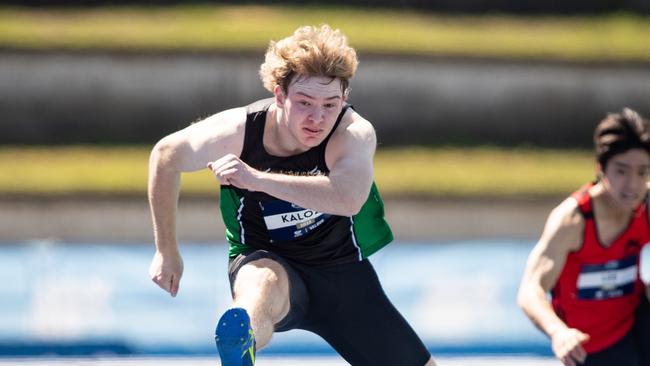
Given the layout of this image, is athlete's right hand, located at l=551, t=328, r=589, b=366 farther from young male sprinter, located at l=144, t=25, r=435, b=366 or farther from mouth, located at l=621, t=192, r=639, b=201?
mouth, located at l=621, t=192, r=639, b=201

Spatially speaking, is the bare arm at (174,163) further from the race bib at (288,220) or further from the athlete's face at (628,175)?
the athlete's face at (628,175)

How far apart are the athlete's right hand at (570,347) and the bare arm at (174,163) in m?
1.46

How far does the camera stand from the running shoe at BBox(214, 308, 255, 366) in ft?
11.8

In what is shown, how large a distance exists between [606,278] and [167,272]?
1.96m

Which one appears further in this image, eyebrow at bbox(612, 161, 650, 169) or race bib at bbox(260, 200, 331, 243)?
eyebrow at bbox(612, 161, 650, 169)

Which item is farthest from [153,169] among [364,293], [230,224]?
[364,293]

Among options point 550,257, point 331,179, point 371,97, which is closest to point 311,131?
point 331,179

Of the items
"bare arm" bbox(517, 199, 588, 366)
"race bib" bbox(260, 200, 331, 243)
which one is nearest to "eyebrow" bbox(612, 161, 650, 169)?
"bare arm" bbox(517, 199, 588, 366)

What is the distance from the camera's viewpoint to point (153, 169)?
4152 mm

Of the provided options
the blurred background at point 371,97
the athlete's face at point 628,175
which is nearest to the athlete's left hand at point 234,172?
the athlete's face at point 628,175

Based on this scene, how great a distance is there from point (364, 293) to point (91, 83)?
9.95m

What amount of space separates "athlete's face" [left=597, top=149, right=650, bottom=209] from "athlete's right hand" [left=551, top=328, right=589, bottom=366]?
2.41 ft

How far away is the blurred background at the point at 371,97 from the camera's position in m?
11.2

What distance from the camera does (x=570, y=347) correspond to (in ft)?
13.1
